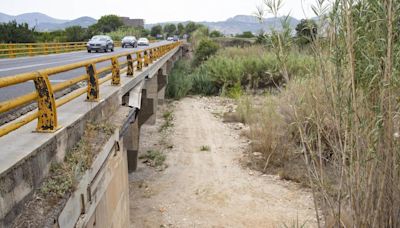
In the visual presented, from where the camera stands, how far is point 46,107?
3766 mm

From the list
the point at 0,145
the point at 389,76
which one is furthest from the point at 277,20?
the point at 0,145

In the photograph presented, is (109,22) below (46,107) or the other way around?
the other way around

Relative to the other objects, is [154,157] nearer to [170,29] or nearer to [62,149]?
[62,149]

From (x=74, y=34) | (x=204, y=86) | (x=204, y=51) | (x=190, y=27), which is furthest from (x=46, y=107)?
(x=190, y=27)

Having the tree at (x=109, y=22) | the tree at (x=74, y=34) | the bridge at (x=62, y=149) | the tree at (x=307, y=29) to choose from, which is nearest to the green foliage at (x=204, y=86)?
the bridge at (x=62, y=149)

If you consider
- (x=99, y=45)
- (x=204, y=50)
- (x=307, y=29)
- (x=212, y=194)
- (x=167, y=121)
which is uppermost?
(x=99, y=45)

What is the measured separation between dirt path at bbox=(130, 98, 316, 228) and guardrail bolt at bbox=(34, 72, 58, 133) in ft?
15.4

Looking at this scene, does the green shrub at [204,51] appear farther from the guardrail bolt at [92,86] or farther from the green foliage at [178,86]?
the guardrail bolt at [92,86]

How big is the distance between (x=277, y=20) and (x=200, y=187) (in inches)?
283

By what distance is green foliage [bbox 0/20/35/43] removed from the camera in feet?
107

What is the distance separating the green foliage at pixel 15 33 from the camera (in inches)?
1281

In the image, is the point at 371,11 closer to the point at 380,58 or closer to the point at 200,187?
the point at 380,58

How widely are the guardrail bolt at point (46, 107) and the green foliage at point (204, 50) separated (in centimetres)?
3800

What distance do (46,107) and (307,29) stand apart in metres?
2.87
